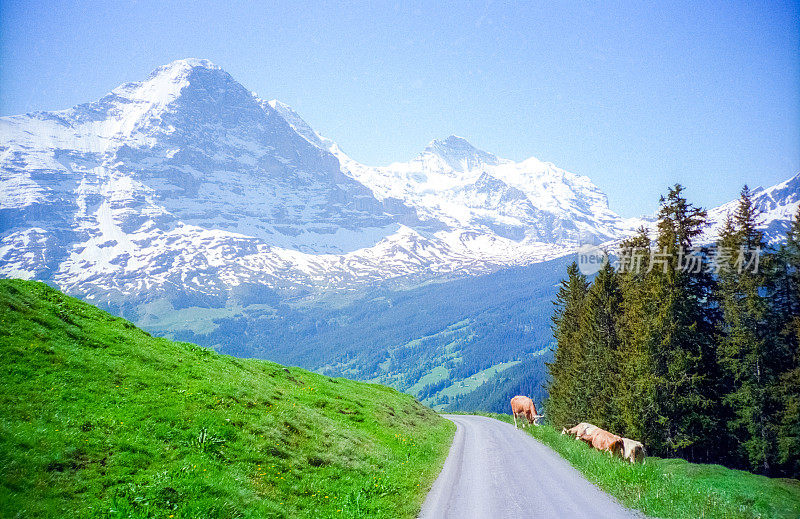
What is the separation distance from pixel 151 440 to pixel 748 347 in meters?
44.5

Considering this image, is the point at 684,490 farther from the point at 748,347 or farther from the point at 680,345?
the point at 748,347

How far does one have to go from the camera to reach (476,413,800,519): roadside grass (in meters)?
14.2

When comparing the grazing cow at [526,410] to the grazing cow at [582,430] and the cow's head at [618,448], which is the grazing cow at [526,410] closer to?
the grazing cow at [582,430]

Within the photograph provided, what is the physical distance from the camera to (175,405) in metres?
17.0

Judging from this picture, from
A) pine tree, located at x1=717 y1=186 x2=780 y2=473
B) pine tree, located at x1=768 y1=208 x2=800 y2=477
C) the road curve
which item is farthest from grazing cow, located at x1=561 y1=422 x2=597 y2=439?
pine tree, located at x1=768 y1=208 x2=800 y2=477

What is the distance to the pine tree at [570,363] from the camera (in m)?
48.9

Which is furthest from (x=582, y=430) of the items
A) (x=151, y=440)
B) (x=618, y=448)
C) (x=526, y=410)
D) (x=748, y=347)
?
(x=151, y=440)

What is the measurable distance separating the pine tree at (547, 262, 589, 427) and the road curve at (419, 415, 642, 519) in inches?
948

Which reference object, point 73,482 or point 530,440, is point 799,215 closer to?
point 530,440

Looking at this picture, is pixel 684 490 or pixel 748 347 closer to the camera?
pixel 684 490

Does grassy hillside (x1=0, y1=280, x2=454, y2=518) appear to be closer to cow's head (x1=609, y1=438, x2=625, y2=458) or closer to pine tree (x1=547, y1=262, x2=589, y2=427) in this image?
cow's head (x1=609, y1=438, x2=625, y2=458)

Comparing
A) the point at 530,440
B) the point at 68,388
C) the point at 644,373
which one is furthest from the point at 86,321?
the point at 644,373

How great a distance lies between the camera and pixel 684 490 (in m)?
16.2

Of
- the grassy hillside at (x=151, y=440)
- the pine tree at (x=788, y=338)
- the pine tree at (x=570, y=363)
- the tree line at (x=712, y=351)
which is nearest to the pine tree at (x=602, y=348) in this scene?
the tree line at (x=712, y=351)
